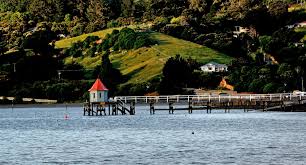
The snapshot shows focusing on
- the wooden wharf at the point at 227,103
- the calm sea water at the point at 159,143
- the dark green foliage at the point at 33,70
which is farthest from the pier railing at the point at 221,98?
the dark green foliage at the point at 33,70

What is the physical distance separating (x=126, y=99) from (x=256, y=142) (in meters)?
79.0

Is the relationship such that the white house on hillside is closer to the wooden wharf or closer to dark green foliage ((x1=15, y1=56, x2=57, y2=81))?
dark green foliage ((x1=15, y1=56, x2=57, y2=81))

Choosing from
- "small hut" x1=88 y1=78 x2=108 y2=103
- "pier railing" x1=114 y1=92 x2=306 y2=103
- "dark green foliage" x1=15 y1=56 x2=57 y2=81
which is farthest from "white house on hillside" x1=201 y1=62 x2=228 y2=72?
"small hut" x1=88 y1=78 x2=108 y2=103

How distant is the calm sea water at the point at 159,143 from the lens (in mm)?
66125

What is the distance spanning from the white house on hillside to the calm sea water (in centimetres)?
7647

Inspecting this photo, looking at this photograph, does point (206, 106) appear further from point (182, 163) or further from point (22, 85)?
point (182, 163)

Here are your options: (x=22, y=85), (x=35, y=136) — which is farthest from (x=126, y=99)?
(x=35, y=136)

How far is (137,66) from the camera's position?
199875 millimetres

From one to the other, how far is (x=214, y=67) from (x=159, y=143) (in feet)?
375

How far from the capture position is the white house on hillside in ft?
628

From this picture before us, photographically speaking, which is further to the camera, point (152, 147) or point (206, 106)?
point (206, 106)

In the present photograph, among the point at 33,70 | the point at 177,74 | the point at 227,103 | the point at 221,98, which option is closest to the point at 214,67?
the point at 177,74

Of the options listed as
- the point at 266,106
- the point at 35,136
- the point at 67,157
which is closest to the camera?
the point at 67,157

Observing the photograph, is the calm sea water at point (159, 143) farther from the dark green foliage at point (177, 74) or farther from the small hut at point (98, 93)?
the dark green foliage at point (177, 74)
